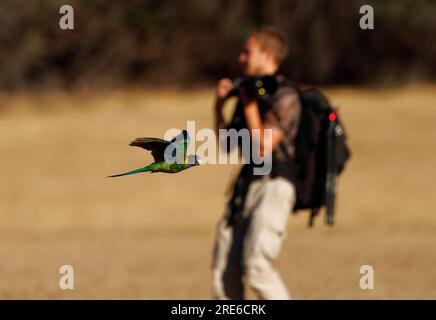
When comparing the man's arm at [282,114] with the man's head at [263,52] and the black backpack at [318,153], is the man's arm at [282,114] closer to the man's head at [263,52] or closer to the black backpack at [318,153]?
the black backpack at [318,153]

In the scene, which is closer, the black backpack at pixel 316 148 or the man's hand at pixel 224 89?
the man's hand at pixel 224 89

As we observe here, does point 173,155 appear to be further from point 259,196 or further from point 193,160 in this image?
point 259,196

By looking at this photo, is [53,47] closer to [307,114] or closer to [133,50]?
[133,50]

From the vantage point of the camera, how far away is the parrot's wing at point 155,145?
3.48 metres

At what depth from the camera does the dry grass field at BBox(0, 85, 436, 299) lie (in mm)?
10719

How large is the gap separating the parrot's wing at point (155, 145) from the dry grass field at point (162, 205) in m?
→ 5.11

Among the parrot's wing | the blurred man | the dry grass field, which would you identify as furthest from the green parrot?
the dry grass field

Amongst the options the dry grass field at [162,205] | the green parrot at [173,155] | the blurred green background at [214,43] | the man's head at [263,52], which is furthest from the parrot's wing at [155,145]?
the blurred green background at [214,43]

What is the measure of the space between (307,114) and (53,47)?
2211 cm

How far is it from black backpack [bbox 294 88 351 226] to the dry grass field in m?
2.20

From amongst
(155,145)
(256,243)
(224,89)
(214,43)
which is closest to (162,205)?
(214,43)

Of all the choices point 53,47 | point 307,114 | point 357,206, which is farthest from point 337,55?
point 307,114

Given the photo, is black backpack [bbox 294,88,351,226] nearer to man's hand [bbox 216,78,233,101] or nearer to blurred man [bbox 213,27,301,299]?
blurred man [bbox 213,27,301,299]

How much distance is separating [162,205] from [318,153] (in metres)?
12.3
